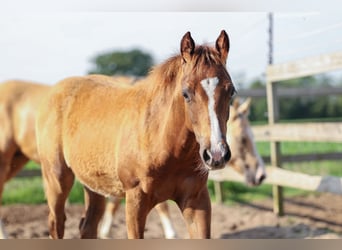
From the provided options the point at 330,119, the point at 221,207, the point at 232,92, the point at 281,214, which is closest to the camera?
the point at 232,92

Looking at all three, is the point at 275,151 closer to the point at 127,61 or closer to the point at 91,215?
the point at 91,215

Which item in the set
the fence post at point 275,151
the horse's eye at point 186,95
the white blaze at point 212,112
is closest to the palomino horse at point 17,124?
the fence post at point 275,151

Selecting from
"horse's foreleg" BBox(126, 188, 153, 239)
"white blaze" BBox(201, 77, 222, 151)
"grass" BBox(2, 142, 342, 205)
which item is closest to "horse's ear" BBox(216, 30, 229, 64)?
"white blaze" BBox(201, 77, 222, 151)

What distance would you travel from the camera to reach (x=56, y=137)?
4.34 m

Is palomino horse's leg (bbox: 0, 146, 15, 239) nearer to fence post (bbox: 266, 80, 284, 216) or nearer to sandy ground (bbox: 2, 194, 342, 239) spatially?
sandy ground (bbox: 2, 194, 342, 239)

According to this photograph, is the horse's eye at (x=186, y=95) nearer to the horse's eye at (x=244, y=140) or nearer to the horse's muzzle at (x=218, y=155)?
the horse's muzzle at (x=218, y=155)

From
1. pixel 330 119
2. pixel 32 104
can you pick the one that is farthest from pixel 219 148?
pixel 330 119

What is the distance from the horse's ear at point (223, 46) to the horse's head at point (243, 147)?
2.89 metres

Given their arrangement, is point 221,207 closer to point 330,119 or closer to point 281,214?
point 281,214

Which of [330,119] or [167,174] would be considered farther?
[330,119]

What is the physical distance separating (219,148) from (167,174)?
2.04 feet

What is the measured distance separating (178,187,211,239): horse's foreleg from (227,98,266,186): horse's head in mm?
2581

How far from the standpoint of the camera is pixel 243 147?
617 cm

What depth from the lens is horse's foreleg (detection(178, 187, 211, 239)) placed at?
134 inches
